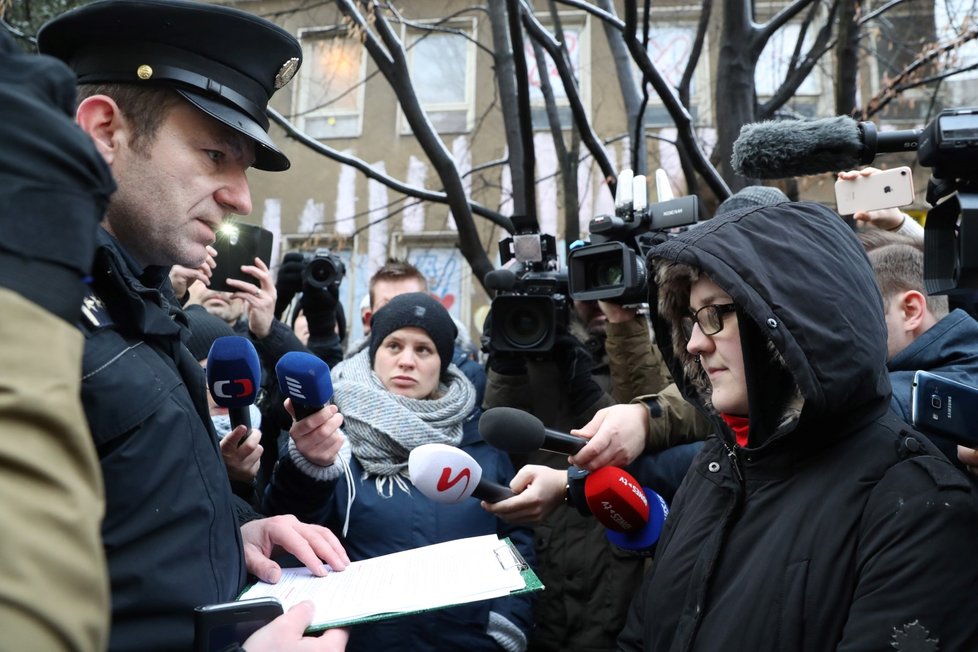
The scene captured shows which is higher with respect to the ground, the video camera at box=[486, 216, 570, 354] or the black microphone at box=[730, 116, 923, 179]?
the black microphone at box=[730, 116, 923, 179]

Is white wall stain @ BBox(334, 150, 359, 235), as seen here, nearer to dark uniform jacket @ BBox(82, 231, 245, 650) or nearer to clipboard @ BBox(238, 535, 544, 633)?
clipboard @ BBox(238, 535, 544, 633)

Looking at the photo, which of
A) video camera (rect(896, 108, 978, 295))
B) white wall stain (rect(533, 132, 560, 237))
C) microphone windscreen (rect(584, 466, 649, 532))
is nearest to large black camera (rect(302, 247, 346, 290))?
microphone windscreen (rect(584, 466, 649, 532))

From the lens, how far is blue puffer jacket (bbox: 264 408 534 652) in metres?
2.27

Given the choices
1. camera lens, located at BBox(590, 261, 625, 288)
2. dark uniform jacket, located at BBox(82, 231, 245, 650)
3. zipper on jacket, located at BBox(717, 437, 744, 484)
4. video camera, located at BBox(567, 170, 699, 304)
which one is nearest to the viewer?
dark uniform jacket, located at BBox(82, 231, 245, 650)

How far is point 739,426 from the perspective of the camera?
1.81 m

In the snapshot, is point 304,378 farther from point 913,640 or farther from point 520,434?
point 913,640

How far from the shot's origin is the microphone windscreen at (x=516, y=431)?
6.63 ft

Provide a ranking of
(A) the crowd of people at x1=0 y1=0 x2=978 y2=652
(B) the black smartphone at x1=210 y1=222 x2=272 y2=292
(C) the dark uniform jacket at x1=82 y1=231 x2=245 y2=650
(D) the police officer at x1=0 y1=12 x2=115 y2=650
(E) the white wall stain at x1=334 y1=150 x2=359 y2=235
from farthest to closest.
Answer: (E) the white wall stain at x1=334 y1=150 x2=359 y2=235 → (B) the black smartphone at x1=210 y1=222 x2=272 y2=292 → (C) the dark uniform jacket at x1=82 y1=231 x2=245 y2=650 → (A) the crowd of people at x1=0 y1=0 x2=978 y2=652 → (D) the police officer at x1=0 y1=12 x2=115 y2=650

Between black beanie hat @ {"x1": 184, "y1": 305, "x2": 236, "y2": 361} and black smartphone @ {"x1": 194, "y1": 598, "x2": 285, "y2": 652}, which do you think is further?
black beanie hat @ {"x1": 184, "y1": 305, "x2": 236, "y2": 361}

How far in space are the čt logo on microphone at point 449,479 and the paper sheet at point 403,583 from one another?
0.18 m

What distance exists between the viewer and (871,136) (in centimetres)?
161

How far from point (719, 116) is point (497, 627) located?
317 centimetres

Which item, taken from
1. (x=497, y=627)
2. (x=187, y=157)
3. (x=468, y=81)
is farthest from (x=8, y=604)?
(x=468, y=81)

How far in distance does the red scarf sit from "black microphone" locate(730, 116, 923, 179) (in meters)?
0.57
